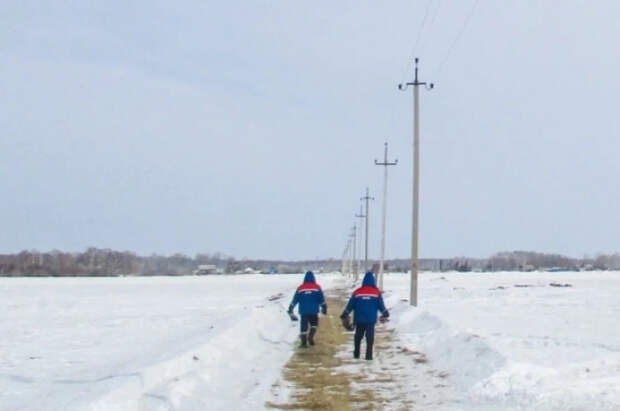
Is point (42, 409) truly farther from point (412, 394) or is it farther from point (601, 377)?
point (601, 377)

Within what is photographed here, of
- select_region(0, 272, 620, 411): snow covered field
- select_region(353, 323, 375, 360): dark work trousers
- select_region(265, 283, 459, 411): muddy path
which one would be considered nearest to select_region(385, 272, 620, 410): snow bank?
select_region(0, 272, 620, 411): snow covered field

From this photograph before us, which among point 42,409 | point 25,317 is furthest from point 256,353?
point 25,317

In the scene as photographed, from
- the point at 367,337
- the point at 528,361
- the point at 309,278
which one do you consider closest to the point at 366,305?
the point at 367,337

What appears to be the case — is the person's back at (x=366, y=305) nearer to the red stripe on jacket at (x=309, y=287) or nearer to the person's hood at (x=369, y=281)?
the person's hood at (x=369, y=281)

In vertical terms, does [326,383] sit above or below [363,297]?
below

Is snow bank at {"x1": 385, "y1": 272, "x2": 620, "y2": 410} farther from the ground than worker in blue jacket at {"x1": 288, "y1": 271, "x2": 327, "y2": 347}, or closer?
closer

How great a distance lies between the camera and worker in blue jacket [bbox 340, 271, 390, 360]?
16531 millimetres

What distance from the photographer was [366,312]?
16812mm

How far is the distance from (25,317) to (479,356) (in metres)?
26.1

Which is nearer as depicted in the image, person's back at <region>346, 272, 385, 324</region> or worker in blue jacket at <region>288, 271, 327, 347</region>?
person's back at <region>346, 272, 385, 324</region>

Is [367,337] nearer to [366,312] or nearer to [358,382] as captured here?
[366,312]

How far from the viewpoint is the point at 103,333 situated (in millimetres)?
25500

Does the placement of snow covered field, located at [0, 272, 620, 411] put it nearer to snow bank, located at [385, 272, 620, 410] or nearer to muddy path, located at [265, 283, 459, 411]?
snow bank, located at [385, 272, 620, 410]

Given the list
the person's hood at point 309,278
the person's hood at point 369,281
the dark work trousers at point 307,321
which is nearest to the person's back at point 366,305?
the person's hood at point 369,281
